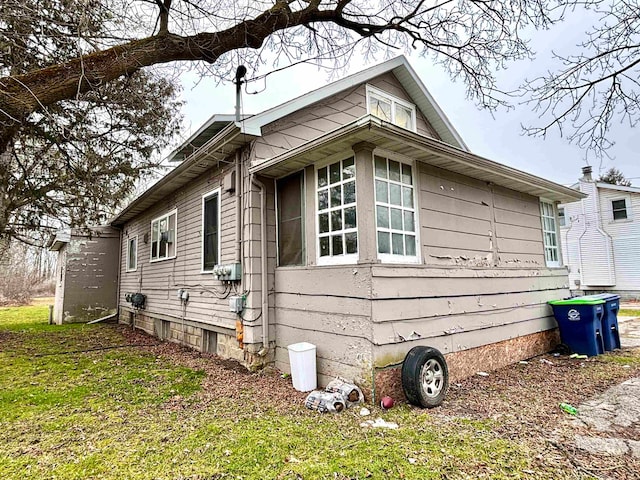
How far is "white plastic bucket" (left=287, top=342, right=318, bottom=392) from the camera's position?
4312 mm

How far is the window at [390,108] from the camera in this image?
7240 mm

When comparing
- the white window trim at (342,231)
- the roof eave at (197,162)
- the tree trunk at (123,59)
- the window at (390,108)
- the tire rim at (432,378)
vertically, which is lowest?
the tire rim at (432,378)

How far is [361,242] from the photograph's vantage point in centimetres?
407

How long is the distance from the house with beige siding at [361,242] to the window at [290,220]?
0.03 meters

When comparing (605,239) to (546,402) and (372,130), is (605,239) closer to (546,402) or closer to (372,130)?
(546,402)

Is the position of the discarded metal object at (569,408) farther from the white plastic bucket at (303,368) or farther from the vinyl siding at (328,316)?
the white plastic bucket at (303,368)

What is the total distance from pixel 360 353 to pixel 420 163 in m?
2.60

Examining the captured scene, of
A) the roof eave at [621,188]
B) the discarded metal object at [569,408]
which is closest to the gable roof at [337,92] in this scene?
the discarded metal object at [569,408]

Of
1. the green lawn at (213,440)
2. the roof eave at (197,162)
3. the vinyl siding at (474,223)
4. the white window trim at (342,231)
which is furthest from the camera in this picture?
the roof eave at (197,162)

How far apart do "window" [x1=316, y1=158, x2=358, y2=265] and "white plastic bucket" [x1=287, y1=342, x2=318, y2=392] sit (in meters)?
1.13

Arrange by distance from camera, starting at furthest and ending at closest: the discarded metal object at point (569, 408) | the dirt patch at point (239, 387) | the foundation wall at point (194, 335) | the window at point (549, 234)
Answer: the window at point (549, 234) < the foundation wall at point (194, 335) < the dirt patch at point (239, 387) < the discarded metal object at point (569, 408)

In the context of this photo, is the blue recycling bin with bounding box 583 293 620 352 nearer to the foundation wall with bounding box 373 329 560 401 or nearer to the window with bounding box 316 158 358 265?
the foundation wall with bounding box 373 329 560 401

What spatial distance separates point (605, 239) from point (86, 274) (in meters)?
21.8

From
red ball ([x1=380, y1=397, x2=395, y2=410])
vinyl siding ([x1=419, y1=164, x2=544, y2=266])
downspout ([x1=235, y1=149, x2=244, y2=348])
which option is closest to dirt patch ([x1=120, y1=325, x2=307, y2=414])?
downspout ([x1=235, y1=149, x2=244, y2=348])
